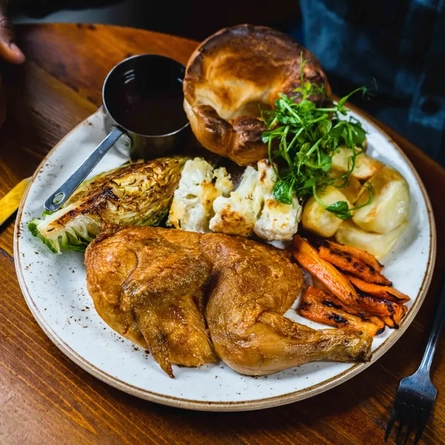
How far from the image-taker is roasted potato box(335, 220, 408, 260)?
2.56 m

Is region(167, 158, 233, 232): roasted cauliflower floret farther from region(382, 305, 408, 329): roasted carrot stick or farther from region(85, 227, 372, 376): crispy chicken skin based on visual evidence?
region(382, 305, 408, 329): roasted carrot stick

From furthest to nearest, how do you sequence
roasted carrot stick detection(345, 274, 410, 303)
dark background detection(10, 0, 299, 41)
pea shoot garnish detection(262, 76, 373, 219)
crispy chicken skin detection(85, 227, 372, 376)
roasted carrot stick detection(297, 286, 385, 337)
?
dark background detection(10, 0, 299, 41) < pea shoot garnish detection(262, 76, 373, 219) < roasted carrot stick detection(345, 274, 410, 303) < roasted carrot stick detection(297, 286, 385, 337) < crispy chicken skin detection(85, 227, 372, 376)

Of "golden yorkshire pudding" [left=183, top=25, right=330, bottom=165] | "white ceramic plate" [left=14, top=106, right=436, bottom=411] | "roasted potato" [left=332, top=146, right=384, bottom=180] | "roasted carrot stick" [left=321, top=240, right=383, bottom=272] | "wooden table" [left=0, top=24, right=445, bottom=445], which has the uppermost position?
"golden yorkshire pudding" [left=183, top=25, right=330, bottom=165]

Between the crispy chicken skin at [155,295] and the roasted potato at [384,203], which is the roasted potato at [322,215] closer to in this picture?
the roasted potato at [384,203]

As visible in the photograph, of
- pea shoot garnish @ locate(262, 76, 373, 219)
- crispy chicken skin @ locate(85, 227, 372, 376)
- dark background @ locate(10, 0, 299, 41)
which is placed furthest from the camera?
dark background @ locate(10, 0, 299, 41)

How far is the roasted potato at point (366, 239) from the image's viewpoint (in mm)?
2557

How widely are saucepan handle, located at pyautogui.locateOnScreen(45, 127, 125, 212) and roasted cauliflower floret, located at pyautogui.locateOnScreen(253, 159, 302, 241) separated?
0.71 m

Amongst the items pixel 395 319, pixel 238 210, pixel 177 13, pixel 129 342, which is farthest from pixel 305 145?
pixel 177 13

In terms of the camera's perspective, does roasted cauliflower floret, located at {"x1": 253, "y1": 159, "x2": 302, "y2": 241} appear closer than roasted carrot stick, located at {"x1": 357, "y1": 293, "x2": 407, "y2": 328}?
No

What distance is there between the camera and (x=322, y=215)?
2.50 m

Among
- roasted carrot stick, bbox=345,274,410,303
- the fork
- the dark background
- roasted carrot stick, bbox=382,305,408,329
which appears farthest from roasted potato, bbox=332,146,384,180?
the dark background

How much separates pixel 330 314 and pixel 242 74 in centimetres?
122

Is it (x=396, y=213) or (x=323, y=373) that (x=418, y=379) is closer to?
(x=323, y=373)

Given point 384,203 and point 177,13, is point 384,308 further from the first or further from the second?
point 177,13
